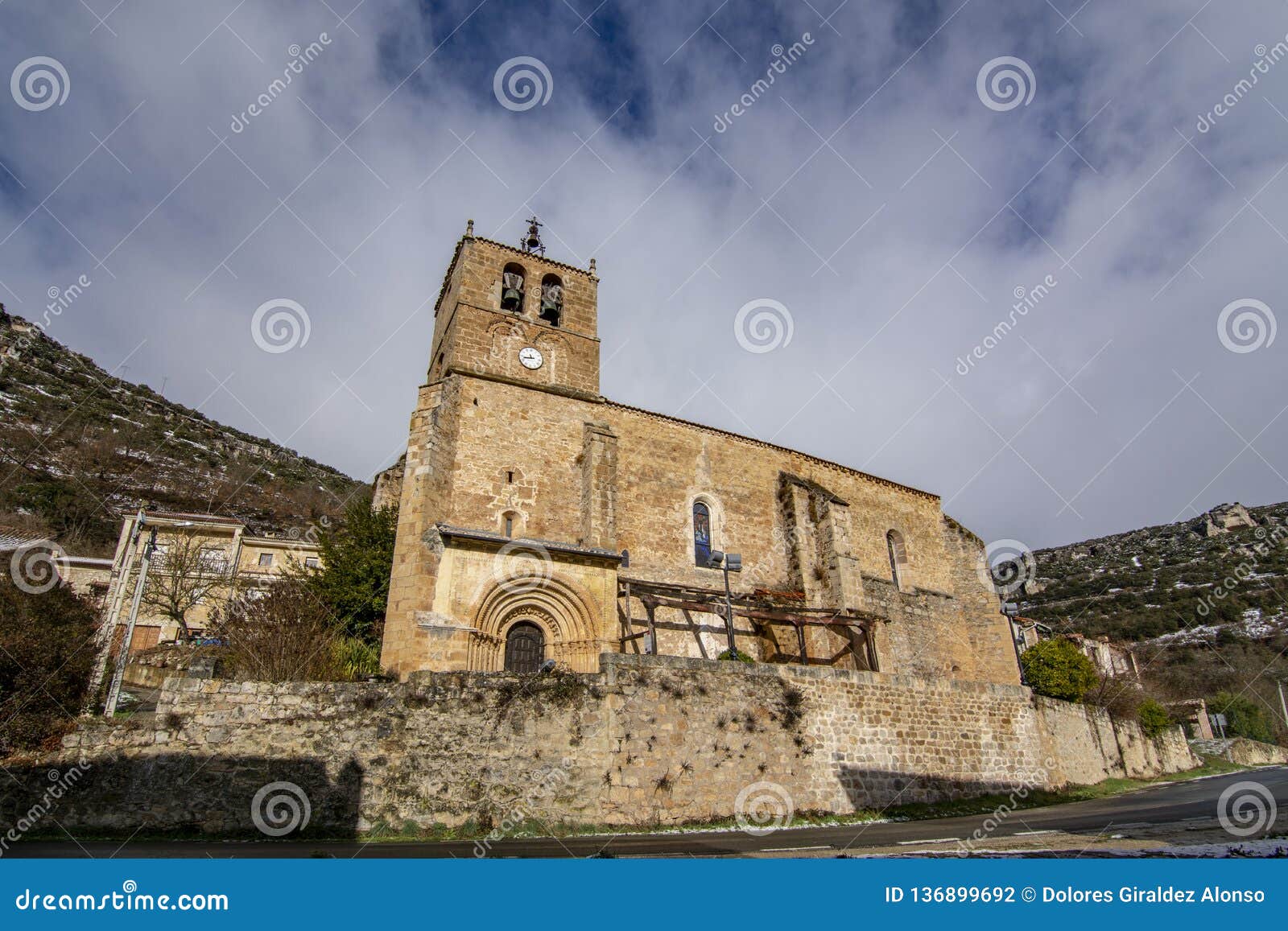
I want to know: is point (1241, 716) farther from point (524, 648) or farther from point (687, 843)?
point (687, 843)

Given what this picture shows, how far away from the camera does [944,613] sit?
80.8ft

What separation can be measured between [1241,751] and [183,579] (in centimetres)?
5445

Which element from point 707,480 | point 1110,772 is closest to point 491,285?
point 707,480

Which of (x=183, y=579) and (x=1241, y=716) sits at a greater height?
(x=183, y=579)

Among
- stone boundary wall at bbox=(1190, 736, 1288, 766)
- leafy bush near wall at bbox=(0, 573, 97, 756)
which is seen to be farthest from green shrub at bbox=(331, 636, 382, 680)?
stone boundary wall at bbox=(1190, 736, 1288, 766)

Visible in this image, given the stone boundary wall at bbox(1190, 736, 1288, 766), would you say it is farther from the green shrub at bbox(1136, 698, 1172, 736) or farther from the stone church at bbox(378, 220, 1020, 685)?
the stone church at bbox(378, 220, 1020, 685)

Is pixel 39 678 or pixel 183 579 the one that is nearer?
pixel 39 678

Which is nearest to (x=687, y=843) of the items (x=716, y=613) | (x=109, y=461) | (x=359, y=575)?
(x=716, y=613)

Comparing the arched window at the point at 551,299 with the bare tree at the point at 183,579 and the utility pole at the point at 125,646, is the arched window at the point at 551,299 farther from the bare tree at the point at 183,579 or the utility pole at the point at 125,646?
the bare tree at the point at 183,579

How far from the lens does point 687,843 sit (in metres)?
8.73

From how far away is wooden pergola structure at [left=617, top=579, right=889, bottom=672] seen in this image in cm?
1767

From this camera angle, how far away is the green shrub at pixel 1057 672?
23.8 metres

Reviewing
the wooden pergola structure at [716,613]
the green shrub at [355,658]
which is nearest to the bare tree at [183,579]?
the green shrub at [355,658]

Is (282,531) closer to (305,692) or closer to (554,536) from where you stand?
(554,536)
